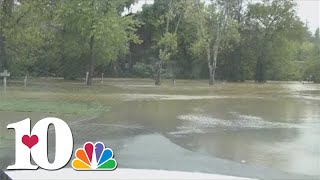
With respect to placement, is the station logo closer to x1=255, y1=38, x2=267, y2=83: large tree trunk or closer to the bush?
the bush

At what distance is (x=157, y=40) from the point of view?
60.3m

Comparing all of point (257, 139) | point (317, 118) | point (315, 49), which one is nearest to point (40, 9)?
point (317, 118)

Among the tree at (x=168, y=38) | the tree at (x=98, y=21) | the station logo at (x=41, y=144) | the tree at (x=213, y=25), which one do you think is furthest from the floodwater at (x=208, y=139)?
the tree at (x=213, y=25)

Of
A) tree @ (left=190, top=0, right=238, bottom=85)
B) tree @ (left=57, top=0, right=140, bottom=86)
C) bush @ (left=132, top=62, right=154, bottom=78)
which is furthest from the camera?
bush @ (left=132, top=62, right=154, bottom=78)

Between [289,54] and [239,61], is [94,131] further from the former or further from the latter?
[289,54]

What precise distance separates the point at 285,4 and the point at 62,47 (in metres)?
29.9

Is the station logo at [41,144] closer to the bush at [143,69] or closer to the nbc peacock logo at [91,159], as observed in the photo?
the nbc peacock logo at [91,159]

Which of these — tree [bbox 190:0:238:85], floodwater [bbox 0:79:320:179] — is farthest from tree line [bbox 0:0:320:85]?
floodwater [bbox 0:79:320:179]

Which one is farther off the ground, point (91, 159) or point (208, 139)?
point (91, 159)

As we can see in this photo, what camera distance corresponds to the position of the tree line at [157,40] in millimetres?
36844

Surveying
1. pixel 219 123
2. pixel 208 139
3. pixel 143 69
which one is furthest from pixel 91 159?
pixel 143 69

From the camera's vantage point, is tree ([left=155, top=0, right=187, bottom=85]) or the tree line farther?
tree ([left=155, top=0, right=187, bottom=85])

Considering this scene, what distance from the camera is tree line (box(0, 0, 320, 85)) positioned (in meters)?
36.8

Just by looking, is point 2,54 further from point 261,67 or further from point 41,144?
A: point 261,67
